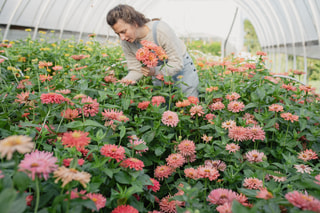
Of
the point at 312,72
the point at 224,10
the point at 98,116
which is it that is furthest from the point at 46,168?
the point at 224,10

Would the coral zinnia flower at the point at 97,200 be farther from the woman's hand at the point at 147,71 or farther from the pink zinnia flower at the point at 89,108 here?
the woman's hand at the point at 147,71

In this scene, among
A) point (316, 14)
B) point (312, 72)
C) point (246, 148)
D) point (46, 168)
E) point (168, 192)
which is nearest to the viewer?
point (46, 168)

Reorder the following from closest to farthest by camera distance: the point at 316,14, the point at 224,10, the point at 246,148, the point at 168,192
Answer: the point at 168,192
the point at 246,148
the point at 316,14
the point at 224,10

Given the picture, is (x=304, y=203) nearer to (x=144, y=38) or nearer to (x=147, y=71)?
(x=147, y=71)

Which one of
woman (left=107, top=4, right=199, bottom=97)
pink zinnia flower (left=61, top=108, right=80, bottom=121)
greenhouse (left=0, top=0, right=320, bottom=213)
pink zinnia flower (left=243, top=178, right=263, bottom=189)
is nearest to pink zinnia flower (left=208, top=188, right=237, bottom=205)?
greenhouse (left=0, top=0, right=320, bottom=213)

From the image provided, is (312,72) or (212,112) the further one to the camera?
(312,72)

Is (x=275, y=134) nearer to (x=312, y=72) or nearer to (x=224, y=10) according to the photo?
(x=312, y=72)

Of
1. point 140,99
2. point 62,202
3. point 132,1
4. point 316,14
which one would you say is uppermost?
point 132,1

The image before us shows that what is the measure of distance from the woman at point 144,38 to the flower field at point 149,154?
0.16 meters

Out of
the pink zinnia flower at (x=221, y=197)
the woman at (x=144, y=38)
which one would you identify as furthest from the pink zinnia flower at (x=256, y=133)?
the woman at (x=144, y=38)

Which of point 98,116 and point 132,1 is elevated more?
point 132,1

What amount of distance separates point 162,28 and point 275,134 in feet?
3.18

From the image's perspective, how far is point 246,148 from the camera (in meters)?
1.33

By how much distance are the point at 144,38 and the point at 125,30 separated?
164mm
